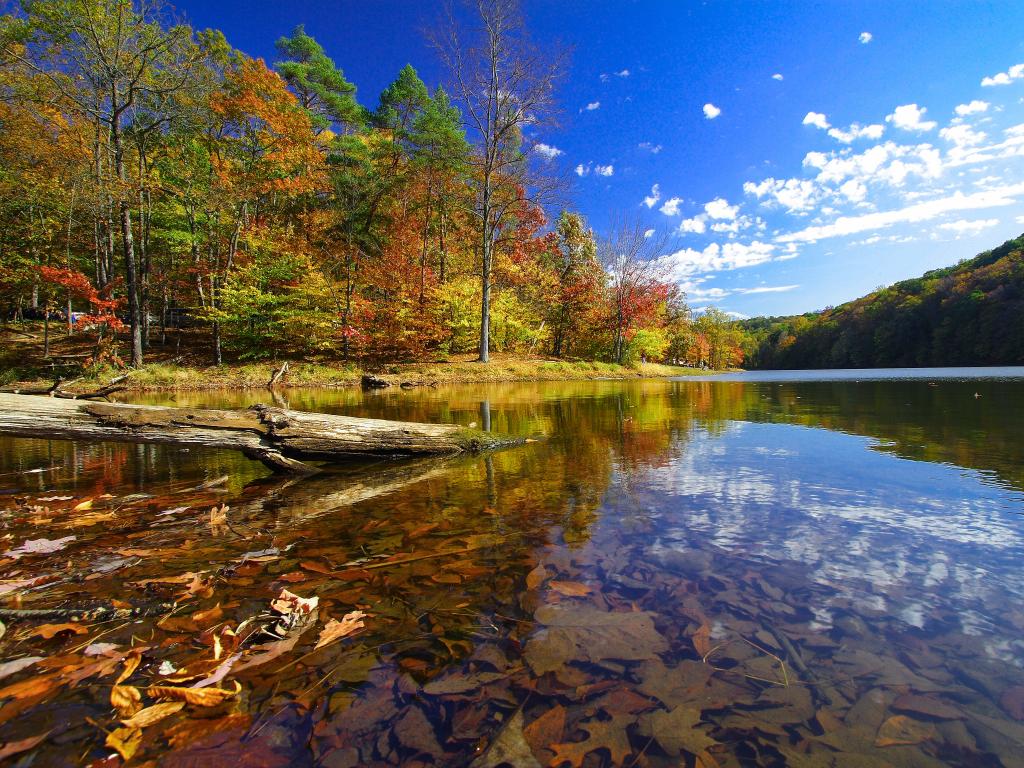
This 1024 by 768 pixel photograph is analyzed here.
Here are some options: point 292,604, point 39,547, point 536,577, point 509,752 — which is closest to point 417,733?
point 509,752

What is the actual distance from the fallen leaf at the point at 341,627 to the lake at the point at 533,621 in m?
0.04

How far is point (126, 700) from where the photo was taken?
154cm

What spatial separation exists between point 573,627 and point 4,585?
3152mm

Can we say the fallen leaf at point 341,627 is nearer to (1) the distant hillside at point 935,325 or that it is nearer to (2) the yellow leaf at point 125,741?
(2) the yellow leaf at point 125,741

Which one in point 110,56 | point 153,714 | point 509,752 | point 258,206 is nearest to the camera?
point 509,752

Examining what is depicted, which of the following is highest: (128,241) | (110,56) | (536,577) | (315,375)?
(110,56)

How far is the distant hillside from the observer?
50406 mm

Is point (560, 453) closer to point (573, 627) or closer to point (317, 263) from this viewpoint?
point (573, 627)

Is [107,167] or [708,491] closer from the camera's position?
[708,491]

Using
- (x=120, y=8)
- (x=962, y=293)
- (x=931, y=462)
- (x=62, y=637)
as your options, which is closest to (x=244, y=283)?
(x=120, y=8)

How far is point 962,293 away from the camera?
56.4m

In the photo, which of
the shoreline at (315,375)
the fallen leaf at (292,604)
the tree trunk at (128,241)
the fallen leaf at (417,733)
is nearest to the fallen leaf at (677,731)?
the fallen leaf at (417,733)

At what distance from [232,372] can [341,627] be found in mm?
19331

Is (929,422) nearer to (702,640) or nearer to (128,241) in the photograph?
(702,640)
